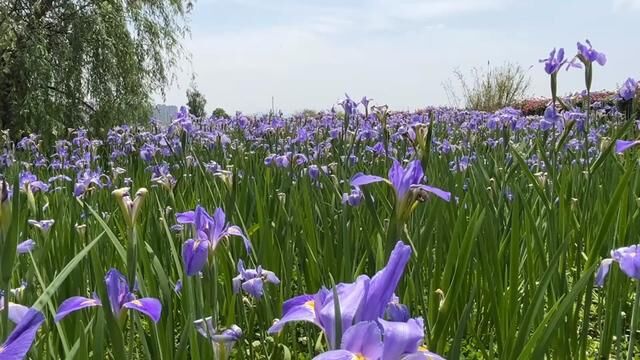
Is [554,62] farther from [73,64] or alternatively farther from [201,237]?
[73,64]

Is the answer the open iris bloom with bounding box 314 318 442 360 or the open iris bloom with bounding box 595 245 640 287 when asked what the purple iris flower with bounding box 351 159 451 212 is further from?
the open iris bloom with bounding box 314 318 442 360

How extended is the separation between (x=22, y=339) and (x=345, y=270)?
119 centimetres

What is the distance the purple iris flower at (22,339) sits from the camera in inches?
24.9

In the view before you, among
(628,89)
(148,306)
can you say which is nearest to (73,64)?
(628,89)

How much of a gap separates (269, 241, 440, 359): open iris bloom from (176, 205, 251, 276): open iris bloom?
39 cm

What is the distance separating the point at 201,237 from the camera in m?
1.26

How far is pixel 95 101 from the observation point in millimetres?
9922

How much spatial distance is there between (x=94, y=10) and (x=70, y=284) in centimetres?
901

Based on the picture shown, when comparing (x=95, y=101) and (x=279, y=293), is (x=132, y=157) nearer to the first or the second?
(x=279, y=293)

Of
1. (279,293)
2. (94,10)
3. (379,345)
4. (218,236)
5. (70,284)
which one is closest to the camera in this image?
(379,345)

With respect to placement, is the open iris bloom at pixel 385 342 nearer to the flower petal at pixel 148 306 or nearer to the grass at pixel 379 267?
the grass at pixel 379 267

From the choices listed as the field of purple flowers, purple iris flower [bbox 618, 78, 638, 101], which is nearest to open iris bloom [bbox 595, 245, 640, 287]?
the field of purple flowers

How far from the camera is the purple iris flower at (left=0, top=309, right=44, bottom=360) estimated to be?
0.63 metres

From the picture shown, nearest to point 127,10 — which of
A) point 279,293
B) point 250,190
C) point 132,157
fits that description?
point 132,157
